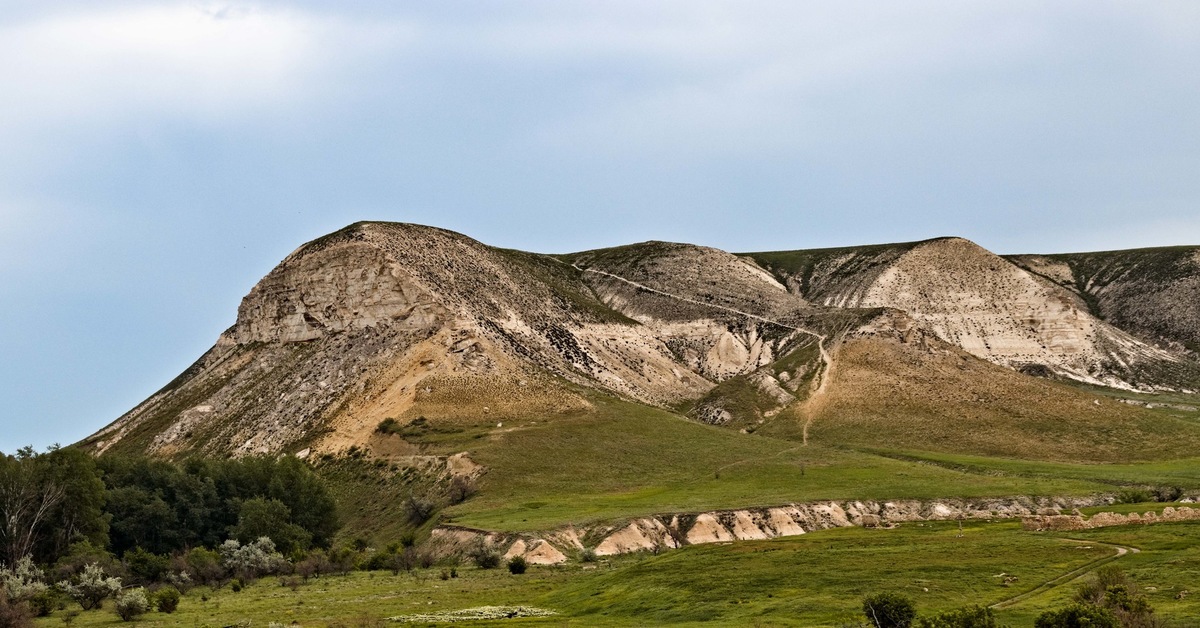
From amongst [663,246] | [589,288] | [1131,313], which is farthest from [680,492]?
[1131,313]

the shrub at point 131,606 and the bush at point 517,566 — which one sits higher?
the shrub at point 131,606

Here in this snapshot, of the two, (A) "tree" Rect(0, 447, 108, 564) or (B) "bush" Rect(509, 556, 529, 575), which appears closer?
(B) "bush" Rect(509, 556, 529, 575)

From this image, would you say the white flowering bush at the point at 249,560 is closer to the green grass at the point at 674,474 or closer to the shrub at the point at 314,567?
the shrub at the point at 314,567

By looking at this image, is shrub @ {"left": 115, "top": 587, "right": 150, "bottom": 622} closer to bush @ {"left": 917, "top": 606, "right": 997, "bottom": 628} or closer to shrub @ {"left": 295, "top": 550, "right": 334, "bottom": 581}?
shrub @ {"left": 295, "top": 550, "right": 334, "bottom": 581}

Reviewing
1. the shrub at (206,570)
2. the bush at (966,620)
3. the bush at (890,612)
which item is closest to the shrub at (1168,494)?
the bush at (890,612)

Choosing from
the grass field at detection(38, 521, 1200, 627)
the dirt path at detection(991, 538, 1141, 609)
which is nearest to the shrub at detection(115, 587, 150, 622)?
the grass field at detection(38, 521, 1200, 627)

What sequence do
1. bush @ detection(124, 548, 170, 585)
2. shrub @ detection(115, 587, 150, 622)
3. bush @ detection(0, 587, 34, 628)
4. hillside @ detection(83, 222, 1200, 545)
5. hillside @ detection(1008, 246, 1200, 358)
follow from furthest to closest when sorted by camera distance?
1. hillside @ detection(1008, 246, 1200, 358)
2. hillside @ detection(83, 222, 1200, 545)
3. bush @ detection(124, 548, 170, 585)
4. shrub @ detection(115, 587, 150, 622)
5. bush @ detection(0, 587, 34, 628)

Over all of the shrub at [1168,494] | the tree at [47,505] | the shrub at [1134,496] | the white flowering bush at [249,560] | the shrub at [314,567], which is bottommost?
the shrub at [1168,494]

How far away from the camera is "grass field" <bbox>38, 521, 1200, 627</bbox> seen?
43.2 m

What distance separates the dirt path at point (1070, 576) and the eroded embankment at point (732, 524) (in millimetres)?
13638

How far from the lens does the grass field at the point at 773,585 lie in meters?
43.2

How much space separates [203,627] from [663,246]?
151925 mm

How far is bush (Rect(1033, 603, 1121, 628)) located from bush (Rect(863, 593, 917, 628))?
4.04m

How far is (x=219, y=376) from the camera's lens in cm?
13838
